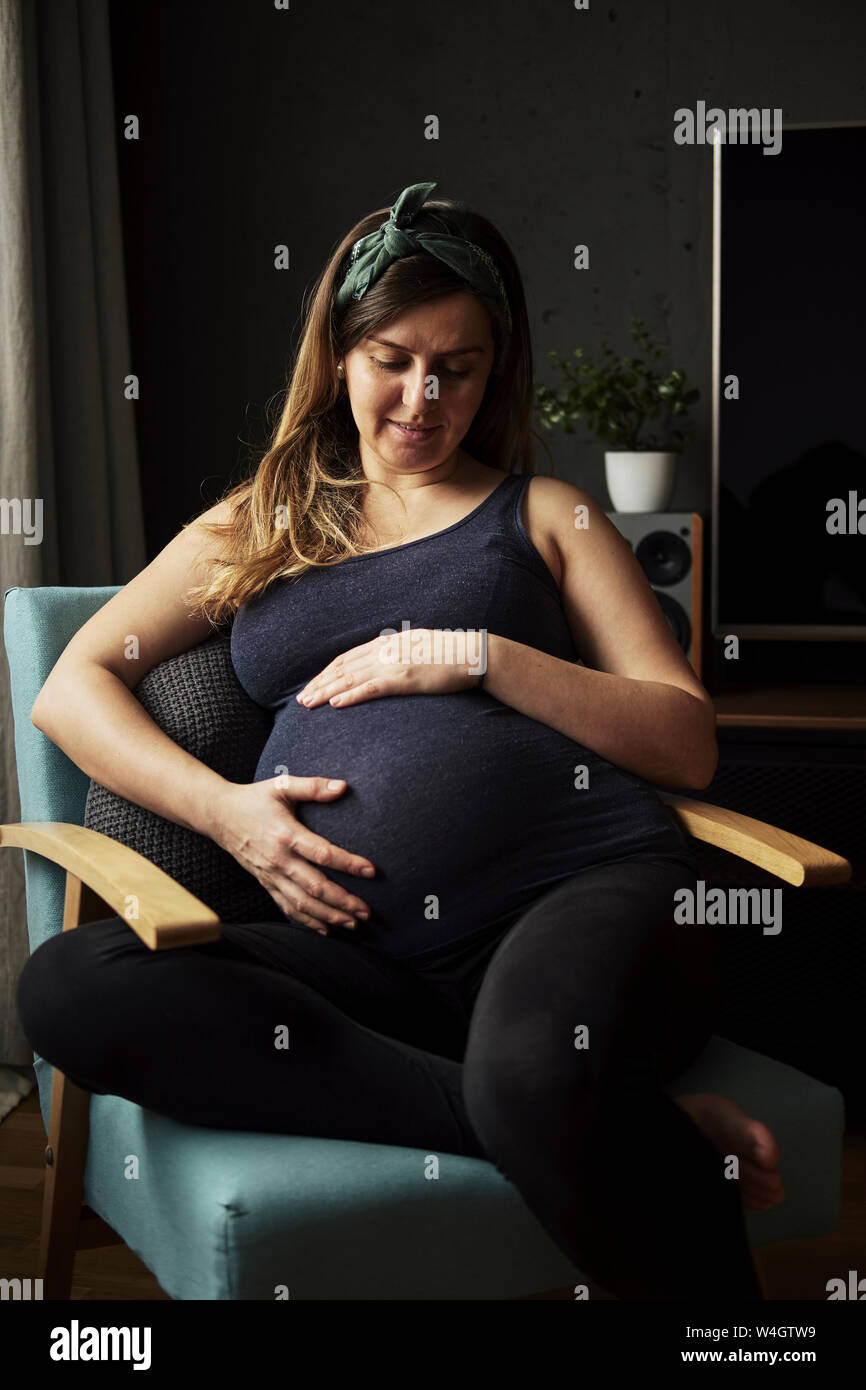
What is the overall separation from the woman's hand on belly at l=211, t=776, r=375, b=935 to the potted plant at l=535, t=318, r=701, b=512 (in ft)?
4.45

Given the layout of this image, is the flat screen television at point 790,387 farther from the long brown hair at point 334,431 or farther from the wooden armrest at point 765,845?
the wooden armrest at point 765,845

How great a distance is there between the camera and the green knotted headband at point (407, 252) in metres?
1.46

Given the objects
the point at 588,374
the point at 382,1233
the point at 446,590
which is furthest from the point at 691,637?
the point at 382,1233

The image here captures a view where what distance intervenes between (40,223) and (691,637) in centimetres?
136

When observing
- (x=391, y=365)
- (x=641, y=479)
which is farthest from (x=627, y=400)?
(x=391, y=365)

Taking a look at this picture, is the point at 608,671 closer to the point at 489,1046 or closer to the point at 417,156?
the point at 489,1046

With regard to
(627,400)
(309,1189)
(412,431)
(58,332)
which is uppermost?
(58,332)

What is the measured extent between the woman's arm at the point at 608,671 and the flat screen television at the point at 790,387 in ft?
3.20

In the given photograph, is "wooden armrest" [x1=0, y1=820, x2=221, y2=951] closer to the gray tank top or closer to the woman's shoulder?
the gray tank top

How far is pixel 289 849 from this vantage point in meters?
1.27

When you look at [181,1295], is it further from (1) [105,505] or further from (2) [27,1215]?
(1) [105,505]

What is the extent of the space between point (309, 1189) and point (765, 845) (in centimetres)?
56

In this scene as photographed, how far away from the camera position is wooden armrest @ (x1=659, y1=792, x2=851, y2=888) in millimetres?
1254

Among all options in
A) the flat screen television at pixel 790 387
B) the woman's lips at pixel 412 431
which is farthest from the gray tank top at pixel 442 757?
the flat screen television at pixel 790 387
